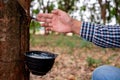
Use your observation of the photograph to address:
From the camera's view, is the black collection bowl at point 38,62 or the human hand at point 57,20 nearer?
the black collection bowl at point 38,62

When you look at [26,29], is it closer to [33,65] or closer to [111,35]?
[33,65]

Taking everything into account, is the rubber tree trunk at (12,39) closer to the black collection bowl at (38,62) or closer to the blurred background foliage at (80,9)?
the black collection bowl at (38,62)

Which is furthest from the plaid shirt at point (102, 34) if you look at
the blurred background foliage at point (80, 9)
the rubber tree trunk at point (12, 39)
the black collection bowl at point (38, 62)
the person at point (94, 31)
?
the blurred background foliage at point (80, 9)

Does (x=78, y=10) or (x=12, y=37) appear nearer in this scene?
(x=12, y=37)

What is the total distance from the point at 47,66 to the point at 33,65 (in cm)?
11

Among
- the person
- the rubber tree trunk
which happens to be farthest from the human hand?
the rubber tree trunk

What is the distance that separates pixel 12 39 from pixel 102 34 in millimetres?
745

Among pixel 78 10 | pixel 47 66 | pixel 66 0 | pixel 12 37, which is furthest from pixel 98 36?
pixel 78 10

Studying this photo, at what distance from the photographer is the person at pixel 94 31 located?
242 cm

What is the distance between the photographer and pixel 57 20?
2.70 metres

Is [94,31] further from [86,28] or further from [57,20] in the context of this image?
[57,20]

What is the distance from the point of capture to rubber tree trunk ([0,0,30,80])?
257 cm

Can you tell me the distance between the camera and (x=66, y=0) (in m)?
25.5

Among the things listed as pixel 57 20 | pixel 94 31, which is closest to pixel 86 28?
pixel 94 31
